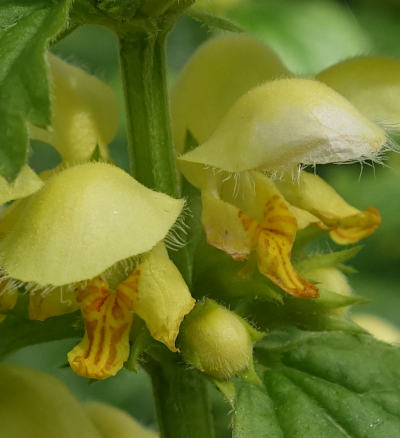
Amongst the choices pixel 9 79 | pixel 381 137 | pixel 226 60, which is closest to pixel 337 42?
pixel 226 60

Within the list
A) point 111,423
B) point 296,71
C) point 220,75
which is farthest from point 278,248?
point 296,71

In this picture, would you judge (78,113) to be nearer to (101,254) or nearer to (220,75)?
(220,75)

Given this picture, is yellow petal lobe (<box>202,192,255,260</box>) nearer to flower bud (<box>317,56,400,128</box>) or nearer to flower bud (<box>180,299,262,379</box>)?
flower bud (<box>180,299,262,379</box>)

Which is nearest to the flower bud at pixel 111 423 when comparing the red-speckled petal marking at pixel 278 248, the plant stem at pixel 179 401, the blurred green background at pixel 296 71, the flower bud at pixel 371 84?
the plant stem at pixel 179 401

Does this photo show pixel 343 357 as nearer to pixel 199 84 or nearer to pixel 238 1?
pixel 199 84

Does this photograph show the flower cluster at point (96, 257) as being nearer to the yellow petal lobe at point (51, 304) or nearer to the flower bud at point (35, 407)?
the yellow petal lobe at point (51, 304)

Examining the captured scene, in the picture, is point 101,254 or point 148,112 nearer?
point 101,254

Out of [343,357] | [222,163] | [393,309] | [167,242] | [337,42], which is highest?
[222,163]
